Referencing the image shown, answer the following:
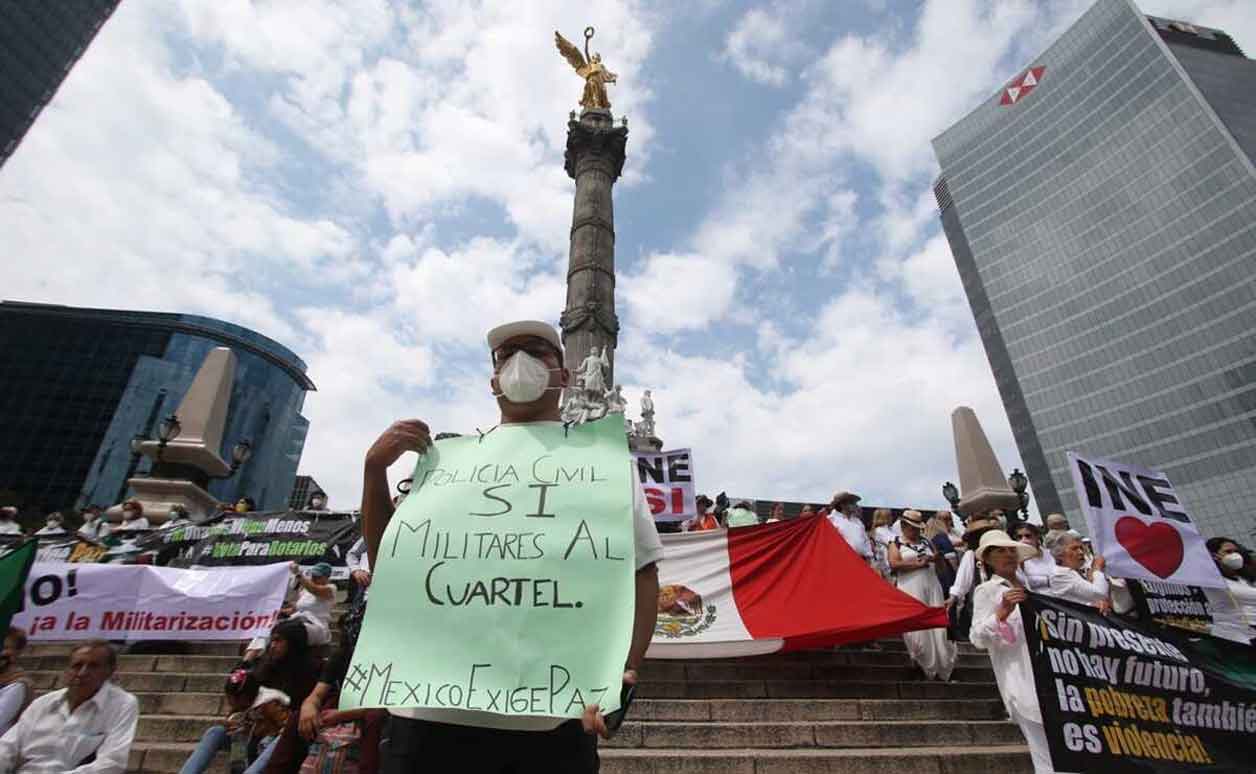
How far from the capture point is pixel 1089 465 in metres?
5.61

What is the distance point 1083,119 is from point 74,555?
96.6m

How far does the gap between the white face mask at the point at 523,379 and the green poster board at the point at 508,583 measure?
12cm

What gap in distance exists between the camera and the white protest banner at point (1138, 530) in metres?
5.35

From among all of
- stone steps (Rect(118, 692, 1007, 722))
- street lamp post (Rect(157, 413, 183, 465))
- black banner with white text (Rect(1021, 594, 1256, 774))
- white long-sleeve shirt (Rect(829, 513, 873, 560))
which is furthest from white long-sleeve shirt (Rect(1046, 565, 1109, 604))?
street lamp post (Rect(157, 413, 183, 465))

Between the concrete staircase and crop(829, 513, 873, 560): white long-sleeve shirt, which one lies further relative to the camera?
crop(829, 513, 873, 560): white long-sleeve shirt

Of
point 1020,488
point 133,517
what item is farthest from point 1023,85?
point 133,517

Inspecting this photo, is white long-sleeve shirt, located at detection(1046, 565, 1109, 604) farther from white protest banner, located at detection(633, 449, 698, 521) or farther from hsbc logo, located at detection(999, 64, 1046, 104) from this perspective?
hsbc logo, located at detection(999, 64, 1046, 104)

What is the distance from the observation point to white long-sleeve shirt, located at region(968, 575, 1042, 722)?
3.44 metres

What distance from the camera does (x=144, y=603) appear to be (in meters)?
6.47

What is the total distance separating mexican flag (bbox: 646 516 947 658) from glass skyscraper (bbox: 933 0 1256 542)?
6979 centimetres

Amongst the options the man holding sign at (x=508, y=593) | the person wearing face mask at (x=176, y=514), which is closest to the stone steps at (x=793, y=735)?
the man holding sign at (x=508, y=593)

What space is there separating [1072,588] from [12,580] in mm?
7201

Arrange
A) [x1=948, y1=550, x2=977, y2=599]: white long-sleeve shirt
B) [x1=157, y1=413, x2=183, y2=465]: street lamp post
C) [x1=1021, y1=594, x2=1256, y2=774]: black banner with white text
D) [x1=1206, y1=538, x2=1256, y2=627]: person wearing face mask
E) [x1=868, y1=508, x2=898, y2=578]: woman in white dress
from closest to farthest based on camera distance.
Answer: [x1=1021, y1=594, x2=1256, y2=774]: black banner with white text → [x1=948, y1=550, x2=977, y2=599]: white long-sleeve shirt → [x1=1206, y1=538, x2=1256, y2=627]: person wearing face mask → [x1=868, y1=508, x2=898, y2=578]: woman in white dress → [x1=157, y1=413, x2=183, y2=465]: street lamp post

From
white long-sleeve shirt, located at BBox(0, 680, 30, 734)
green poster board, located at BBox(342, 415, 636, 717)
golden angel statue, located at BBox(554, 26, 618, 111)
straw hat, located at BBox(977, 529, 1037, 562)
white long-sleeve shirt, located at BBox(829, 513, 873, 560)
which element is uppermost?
golden angel statue, located at BBox(554, 26, 618, 111)
